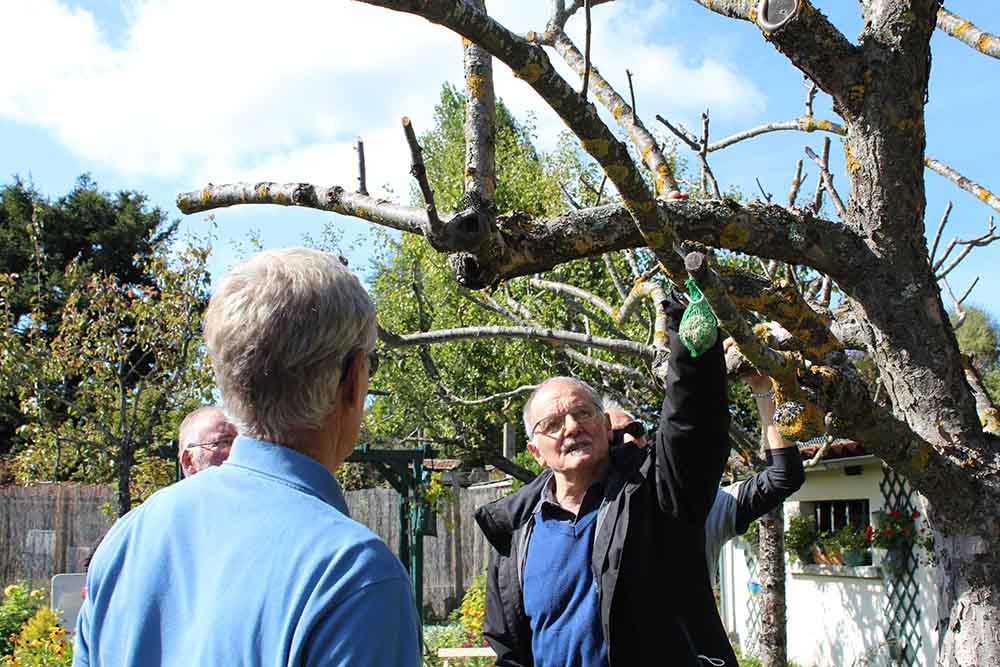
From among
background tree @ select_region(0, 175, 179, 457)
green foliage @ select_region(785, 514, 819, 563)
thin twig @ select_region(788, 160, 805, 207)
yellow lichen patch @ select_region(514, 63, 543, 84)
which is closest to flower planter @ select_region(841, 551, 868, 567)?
green foliage @ select_region(785, 514, 819, 563)

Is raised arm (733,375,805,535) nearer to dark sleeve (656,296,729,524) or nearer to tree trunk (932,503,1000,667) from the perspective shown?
dark sleeve (656,296,729,524)

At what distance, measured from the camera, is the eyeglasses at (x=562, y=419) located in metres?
2.83

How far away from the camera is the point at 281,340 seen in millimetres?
1209

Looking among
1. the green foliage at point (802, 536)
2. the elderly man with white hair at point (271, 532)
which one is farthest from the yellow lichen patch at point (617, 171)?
the green foliage at point (802, 536)

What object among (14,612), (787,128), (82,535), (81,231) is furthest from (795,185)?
(81,231)

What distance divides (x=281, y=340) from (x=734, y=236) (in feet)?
5.30

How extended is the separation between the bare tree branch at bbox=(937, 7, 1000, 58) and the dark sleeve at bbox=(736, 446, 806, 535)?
1659 millimetres

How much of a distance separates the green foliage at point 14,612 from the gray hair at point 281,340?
9549 mm

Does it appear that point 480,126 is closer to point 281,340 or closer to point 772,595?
point 281,340

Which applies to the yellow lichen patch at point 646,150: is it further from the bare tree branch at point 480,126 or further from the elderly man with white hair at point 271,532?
the elderly man with white hair at point 271,532

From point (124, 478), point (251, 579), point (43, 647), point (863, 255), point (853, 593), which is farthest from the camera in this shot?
point (124, 478)

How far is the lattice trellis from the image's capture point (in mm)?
9242

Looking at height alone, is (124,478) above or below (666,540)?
above

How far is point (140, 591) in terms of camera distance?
1190 millimetres
